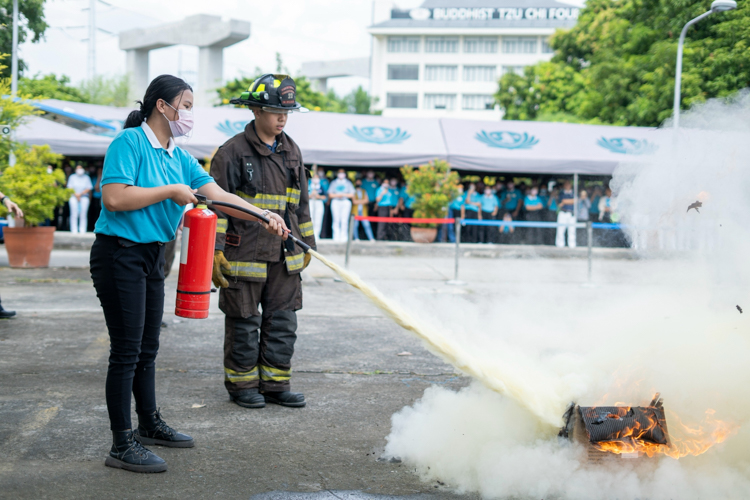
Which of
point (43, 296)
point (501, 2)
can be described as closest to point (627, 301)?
point (43, 296)

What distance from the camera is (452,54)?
79.9 m

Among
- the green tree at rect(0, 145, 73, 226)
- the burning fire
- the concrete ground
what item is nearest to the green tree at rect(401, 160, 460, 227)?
the green tree at rect(0, 145, 73, 226)

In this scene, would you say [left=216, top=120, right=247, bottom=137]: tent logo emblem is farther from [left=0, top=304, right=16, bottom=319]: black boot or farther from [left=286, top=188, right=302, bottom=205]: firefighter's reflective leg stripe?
[left=286, top=188, right=302, bottom=205]: firefighter's reflective leg stripe

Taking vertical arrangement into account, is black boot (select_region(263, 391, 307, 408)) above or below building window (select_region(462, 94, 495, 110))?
below

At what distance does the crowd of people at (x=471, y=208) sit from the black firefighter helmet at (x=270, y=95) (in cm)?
1170

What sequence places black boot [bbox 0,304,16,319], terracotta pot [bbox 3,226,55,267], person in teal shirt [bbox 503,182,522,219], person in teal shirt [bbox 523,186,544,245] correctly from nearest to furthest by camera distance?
black boot [bbox 0,304,16,319], terracotta pot [bbox 3,226,55,267], person in teal shirt [bbox 523,186,544,245], person in teal shirt [bbox 503,182,522,219]

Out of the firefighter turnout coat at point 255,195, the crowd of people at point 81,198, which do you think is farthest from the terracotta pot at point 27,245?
the firefighter turnout coat at point 255,195

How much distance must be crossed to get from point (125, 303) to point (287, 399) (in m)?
1.53

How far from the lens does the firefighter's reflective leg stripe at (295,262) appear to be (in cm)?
436

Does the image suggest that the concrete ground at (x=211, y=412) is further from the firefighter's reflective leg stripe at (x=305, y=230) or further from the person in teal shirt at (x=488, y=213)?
the person in teal shirt at (x=488, y=213)

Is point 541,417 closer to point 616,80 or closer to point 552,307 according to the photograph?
point 552,307

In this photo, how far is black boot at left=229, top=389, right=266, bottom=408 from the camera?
4246 millimetres

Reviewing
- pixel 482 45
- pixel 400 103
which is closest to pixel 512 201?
pixel 400 103

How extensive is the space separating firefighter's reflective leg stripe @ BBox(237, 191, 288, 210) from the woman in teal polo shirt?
87cm
